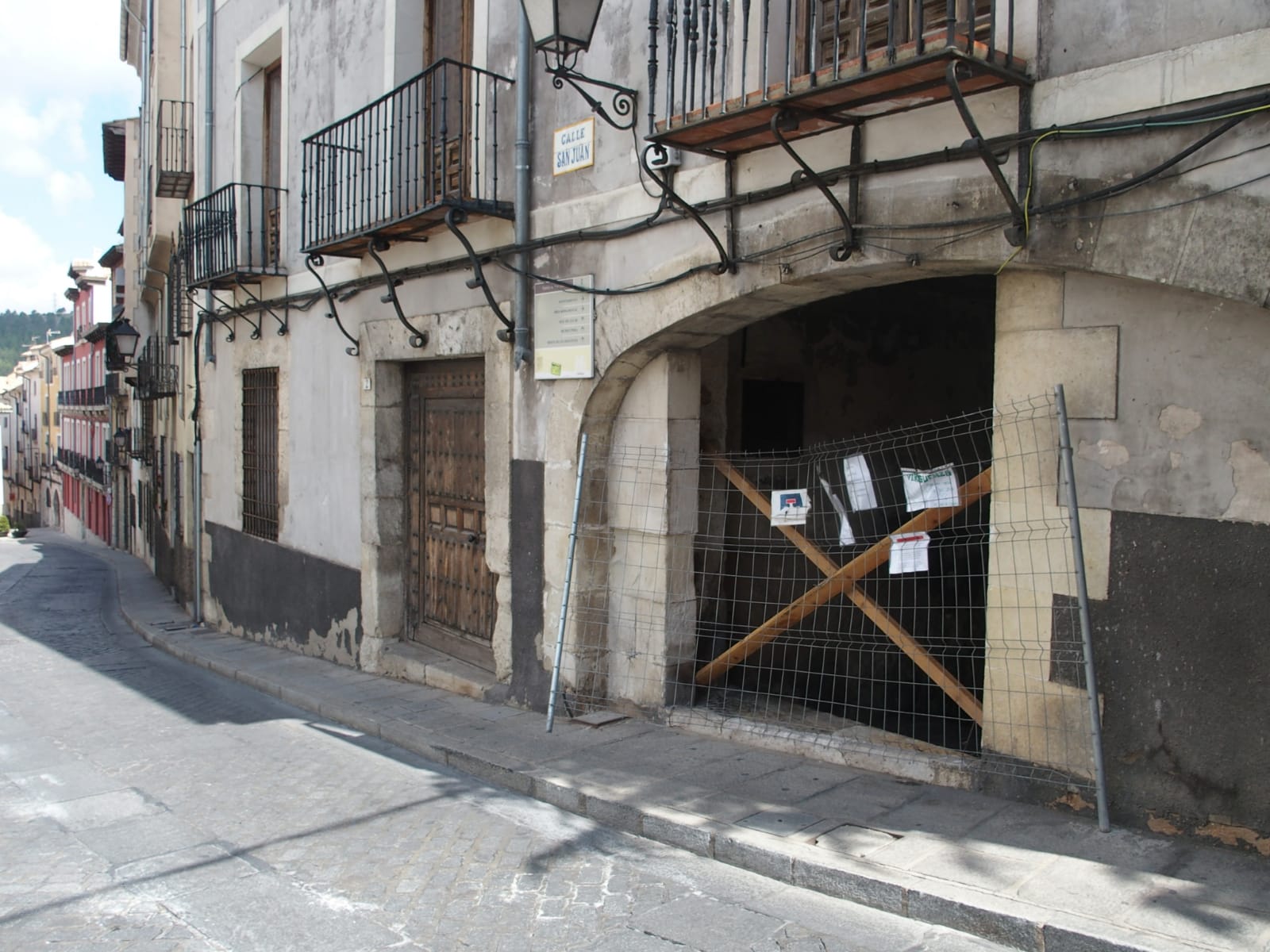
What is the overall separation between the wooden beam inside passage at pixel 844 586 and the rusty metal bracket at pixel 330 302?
3844 mm

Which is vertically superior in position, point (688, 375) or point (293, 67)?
point (293, 67)

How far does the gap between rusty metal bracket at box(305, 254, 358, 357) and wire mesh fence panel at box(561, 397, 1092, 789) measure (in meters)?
3.24

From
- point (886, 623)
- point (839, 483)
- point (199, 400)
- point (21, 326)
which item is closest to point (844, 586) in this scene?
point (886, 623)

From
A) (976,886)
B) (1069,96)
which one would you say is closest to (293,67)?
(1069,96)

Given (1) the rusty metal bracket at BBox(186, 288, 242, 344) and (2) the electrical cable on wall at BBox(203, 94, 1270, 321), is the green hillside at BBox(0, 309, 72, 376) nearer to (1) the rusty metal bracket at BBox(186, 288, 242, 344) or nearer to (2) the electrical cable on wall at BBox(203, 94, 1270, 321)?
(1) the rusty metal bracket at BBox(186, 288, 242, 344)

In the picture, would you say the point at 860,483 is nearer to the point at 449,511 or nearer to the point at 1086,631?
the point at 1086,631

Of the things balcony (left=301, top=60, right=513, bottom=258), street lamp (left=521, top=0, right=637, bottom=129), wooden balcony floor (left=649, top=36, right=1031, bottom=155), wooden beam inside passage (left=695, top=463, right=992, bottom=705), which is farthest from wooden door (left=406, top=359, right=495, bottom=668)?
wooden balcony floor (left=649, top=36, right=1031, bottom=155)

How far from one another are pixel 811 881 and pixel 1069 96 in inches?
125

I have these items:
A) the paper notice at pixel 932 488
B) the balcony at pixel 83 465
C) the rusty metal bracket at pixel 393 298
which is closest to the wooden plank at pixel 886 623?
the paper notice at pixel 932 488

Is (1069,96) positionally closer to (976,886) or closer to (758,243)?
(758,243)

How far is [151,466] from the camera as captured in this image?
21.0 meters

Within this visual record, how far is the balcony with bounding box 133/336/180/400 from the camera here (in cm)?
1655

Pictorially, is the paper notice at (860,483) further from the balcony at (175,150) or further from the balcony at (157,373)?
the balcony at (157,373)

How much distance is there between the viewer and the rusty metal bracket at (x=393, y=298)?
25.2 feet
